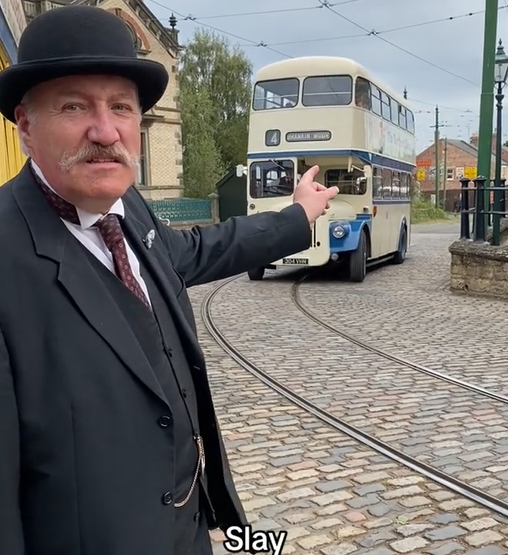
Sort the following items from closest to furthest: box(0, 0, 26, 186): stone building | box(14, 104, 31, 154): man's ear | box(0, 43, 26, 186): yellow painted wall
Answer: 1. box(14, 104, 31, 154): man's ear
2. box(0, 0, 26, 186): stone building
3. box(0, 43, 26, 186): yellow painted wall

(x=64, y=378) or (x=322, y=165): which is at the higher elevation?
(x=322, y=165)

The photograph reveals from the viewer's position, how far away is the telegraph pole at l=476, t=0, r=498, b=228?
569 inches

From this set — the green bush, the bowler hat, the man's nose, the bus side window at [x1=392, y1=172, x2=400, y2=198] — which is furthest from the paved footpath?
the green bush

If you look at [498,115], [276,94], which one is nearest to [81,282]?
[276,94]

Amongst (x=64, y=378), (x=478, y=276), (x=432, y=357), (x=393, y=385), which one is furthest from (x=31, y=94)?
(x=478, y=276)

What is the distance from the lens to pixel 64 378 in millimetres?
1645

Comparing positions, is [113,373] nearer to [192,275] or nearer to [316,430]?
[192,275]

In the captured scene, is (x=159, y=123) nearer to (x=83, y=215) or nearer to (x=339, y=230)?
(x=339, y=230)

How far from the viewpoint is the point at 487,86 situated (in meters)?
14.5

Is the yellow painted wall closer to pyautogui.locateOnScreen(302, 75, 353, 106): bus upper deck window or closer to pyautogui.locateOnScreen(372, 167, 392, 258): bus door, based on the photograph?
pyautogui.locateOnScreen(302, 75, 353, 106): bus upper deck window

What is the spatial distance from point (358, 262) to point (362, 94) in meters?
3.43

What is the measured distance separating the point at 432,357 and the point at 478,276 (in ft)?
16.8

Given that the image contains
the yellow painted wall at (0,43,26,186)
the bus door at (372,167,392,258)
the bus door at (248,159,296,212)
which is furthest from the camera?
the bus door at (372,167,392,258)

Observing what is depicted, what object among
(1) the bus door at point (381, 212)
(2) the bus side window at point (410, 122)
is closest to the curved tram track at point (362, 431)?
(1) the bus door at point (381, 212)
